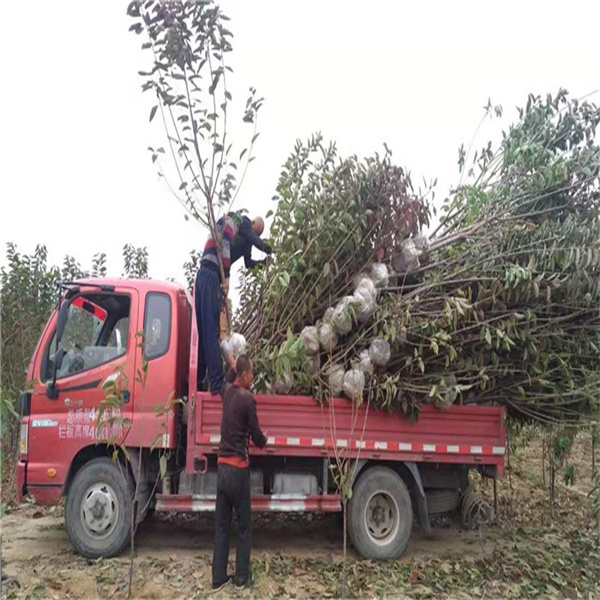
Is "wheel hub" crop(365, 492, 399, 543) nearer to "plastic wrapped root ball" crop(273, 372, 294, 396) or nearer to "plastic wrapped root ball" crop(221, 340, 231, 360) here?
"plastic wrapped root ball" crop(273, 372, 294, 396)

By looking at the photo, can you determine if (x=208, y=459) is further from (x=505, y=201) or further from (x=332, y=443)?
(x=505, y=201)

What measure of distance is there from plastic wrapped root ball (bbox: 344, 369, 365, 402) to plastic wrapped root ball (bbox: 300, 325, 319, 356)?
39 centimetres

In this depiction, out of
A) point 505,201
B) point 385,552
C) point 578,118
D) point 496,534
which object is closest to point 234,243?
point 505,201

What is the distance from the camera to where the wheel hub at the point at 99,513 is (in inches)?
214

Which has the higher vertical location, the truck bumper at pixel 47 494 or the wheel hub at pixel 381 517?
the truck bumper at pixel 47 494

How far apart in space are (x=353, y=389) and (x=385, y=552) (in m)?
1.67

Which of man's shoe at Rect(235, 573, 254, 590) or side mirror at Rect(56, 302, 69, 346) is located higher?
side mirror at Rect(56, 302, 69, 346)

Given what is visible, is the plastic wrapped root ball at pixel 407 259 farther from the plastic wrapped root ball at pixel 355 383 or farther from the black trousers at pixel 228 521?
the black trousers at pixel 228 521

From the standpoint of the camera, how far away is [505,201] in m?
6.33

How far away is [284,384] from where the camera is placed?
557 cm

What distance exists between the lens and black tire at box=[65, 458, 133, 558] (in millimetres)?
5410

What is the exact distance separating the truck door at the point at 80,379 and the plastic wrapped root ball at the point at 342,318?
6.36 ft

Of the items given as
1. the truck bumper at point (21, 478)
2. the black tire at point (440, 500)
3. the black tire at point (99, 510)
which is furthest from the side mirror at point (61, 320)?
the black tire at point (440, 500)

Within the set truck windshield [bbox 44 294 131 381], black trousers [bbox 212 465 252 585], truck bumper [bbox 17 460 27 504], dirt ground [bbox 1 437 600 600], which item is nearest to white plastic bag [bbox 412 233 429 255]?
black trousers [bbox 212 465 252 585]
